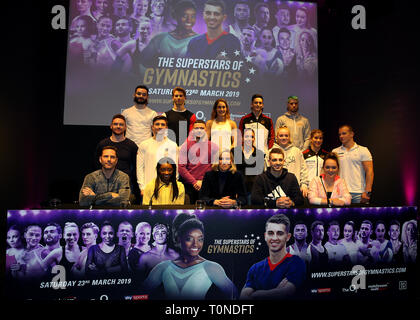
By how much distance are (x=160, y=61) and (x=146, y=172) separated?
103 inches

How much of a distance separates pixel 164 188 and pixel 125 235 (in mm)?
970

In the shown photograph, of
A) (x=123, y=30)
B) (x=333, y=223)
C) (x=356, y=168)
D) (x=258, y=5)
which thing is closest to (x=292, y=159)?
(x=356, y=168)

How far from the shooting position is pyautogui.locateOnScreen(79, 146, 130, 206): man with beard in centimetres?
372

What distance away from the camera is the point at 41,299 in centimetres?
315

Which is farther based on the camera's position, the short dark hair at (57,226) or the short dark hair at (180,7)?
the short dark hair at (180,7)

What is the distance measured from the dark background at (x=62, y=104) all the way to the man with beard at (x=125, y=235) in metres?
3.61

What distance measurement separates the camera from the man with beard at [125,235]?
10.8ft

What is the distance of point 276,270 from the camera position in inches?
134

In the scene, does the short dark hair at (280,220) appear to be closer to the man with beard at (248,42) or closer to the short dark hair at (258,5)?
the man with beard at (248,42)

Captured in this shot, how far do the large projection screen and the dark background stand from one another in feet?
1.42

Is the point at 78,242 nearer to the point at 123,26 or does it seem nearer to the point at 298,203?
the point at 298,203

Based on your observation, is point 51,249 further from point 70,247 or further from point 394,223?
point 394,223

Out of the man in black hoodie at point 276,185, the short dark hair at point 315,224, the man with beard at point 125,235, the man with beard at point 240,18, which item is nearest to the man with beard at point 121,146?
the man with beard at point 125,235
